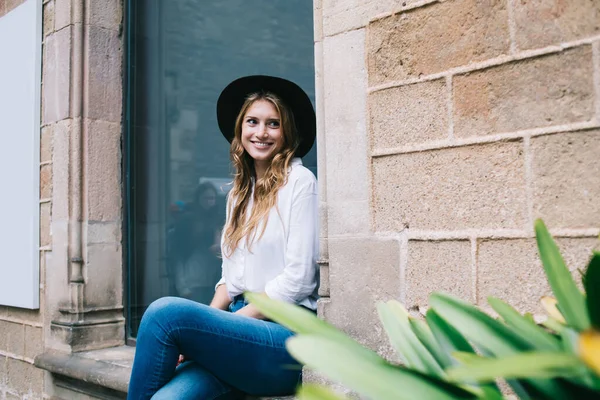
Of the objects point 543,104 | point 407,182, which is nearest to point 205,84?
point 407,182

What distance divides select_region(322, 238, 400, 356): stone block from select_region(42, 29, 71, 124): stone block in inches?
94.0

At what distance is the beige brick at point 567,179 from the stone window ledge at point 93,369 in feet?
7.49

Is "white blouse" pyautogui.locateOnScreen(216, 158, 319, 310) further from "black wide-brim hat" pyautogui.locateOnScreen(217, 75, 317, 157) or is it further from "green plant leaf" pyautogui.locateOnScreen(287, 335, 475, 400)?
"green plant leaf" pyautogui.locateOnScreen(287, 335, 475, 400)

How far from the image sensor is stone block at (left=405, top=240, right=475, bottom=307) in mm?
1900

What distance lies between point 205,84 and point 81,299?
1.49 m

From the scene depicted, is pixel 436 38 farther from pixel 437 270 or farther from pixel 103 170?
pixel 103 170

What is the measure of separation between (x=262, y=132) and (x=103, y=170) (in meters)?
1.62

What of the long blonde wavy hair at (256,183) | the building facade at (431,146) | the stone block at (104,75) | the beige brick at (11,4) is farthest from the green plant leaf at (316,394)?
the beige brick at (11,4)

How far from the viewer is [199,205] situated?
366 cm

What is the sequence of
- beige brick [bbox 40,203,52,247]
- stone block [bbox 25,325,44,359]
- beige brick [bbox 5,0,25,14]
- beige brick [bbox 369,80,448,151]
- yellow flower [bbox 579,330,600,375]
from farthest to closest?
beige brick [bbox 5,0,25,14] < stone block [bbox 25,325,44,359] < beige brick [bbox 40,203,52,247] < beige brick [bbox 369,80,448,151] < yellow flower [bbox 579,330,600,375]

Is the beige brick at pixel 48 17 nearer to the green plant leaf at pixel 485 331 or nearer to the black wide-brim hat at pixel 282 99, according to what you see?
the black wide-brim hat at pixel 282 99

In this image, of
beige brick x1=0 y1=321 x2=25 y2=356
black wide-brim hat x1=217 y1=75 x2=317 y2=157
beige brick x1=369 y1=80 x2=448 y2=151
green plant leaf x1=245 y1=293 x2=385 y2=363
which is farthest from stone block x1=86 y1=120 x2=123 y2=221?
green plant leaf x1=245 y1=293 x2=385 y2=363

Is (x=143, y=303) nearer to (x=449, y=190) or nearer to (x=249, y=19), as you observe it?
(x=249, y=19)

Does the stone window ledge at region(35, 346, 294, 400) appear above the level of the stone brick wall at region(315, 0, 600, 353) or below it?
below
